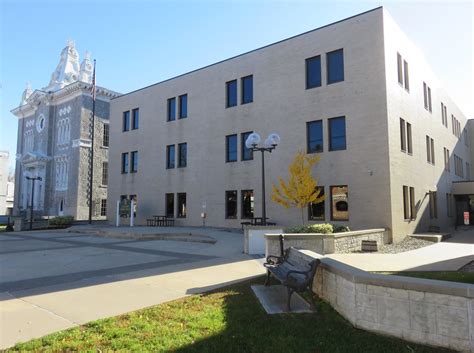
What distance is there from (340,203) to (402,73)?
9.04 metres

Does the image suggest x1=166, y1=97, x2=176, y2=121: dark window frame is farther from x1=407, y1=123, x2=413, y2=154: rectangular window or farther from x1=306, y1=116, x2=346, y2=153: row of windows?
x1=407, y1=123, x2=413, y2=154: rectangular window

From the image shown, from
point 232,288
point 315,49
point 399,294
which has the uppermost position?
point 315,49

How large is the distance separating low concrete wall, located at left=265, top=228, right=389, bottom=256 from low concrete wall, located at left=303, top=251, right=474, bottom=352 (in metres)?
5.82

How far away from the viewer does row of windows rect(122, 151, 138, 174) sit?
3388cm

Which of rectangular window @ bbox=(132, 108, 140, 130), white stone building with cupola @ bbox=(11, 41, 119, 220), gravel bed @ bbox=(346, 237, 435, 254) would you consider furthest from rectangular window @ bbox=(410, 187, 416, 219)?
white stone building with cupola @ bbox=(11, 41, 119, 220)

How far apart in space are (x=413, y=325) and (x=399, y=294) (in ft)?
1.35

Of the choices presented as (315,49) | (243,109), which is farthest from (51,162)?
(315,49)

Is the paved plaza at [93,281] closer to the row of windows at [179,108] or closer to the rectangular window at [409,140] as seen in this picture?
the rectangular window at [409,140]

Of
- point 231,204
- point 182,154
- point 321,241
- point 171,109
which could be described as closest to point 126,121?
point 171,109

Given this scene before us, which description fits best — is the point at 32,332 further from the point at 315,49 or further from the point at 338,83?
the point at 315,49

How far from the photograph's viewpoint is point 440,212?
92.9 ft

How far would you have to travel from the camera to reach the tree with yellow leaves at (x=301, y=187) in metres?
19.9

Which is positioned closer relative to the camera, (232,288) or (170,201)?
(232,288)

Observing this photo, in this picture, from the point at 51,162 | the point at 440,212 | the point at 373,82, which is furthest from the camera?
the point at 51,162
